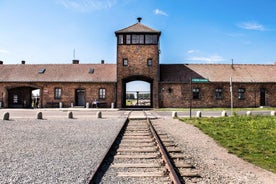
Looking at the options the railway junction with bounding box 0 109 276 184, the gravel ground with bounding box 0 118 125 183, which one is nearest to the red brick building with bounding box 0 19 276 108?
the gravel ground with bounding box 0 118 125 183

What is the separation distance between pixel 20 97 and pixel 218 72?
2642 centimetres

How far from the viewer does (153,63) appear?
31938 millimetres

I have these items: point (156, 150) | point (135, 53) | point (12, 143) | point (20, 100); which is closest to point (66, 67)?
point (20, 100)

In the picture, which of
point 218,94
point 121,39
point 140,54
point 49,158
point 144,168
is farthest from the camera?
point 218,94

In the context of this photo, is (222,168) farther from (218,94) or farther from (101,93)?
(218,94)

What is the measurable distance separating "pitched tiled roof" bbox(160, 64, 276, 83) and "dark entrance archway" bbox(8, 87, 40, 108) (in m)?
18.1

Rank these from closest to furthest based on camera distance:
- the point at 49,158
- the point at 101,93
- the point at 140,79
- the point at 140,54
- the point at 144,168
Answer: the point at 144,168 < the point at 49,158 < the point at 140,54 < the point at 101,93 < the point at 140,79

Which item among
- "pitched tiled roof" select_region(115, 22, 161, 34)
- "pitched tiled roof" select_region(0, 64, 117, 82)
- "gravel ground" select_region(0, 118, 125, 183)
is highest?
"pitched tiled roof" select_region(115, 22, 161, 34)

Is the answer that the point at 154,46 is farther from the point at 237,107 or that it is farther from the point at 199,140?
the point at 199,140

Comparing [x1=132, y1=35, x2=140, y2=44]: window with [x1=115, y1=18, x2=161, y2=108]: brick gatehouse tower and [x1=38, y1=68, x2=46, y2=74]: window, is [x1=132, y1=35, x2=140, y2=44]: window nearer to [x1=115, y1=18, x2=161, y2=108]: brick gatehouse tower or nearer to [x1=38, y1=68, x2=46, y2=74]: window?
[x1=115, y1=18, x2=161, y2=108]: brick gatehouse tower

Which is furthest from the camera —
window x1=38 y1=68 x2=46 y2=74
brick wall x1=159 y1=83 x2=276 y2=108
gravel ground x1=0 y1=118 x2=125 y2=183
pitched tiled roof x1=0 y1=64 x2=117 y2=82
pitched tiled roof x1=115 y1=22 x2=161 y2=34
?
window x1=38 y1=68 x2=46 y2=74

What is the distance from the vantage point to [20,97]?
1417 inches

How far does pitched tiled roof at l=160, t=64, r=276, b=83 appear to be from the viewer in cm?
3338

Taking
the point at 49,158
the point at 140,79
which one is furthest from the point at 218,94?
the point at 49,158
